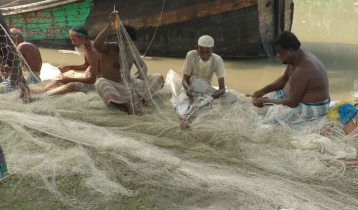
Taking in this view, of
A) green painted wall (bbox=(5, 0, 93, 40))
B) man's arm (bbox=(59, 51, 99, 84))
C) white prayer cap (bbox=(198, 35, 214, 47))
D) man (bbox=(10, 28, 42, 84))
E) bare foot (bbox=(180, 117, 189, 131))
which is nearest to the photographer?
bare foot (bbox=(180, 117, 189, 131))

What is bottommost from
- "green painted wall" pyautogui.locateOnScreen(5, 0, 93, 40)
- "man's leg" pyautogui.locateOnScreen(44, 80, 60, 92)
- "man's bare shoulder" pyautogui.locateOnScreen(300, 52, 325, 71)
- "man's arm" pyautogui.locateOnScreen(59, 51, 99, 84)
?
"man's leg" pyautogui.locateOnScreen(44, 80, 60, 92)

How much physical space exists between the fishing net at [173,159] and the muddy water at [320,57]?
358 centimetres

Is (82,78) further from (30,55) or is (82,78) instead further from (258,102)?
(258,102)

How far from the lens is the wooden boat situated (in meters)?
8.86

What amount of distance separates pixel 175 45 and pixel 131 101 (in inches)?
203

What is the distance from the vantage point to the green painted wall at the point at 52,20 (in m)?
9.38

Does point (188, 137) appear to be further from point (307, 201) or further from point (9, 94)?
point (9, 94)

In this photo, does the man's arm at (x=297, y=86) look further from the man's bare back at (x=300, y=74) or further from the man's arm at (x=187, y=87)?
the man's arm at (x=187, y=87)

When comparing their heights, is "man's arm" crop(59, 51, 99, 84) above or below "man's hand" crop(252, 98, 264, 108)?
above

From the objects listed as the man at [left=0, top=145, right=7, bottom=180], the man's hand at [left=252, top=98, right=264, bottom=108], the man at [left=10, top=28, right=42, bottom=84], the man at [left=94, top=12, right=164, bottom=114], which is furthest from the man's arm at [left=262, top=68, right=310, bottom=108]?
the man at [left=10, top=28, right=42, bottom=84]

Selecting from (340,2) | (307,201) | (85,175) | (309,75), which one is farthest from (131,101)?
(340,2)

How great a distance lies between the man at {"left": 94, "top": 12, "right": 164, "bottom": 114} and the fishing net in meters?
0.18

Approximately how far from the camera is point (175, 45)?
944cm

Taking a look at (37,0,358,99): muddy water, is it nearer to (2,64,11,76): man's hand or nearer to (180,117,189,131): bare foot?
(180,117,189,131): bare foot
